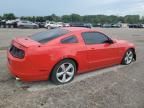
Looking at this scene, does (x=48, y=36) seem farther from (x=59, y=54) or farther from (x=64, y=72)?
(x=64, y=72)

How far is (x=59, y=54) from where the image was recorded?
6.09 m

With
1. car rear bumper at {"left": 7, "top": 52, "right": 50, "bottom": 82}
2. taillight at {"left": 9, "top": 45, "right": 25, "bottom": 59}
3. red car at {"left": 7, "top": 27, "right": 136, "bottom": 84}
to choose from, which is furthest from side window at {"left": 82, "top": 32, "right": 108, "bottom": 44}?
taillight at {"left": 9, "top": 45, "right": 25, "bottom": 59}

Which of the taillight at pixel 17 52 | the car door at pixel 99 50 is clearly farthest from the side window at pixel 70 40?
the taillight at pixel 17 52

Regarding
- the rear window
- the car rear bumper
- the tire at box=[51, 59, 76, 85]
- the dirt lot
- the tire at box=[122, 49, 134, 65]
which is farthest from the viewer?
the tire at box=[122, 49, 134, 65]

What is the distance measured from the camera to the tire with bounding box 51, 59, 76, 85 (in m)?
6.16

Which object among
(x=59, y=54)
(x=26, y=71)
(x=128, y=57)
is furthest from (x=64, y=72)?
(x=128, y=57)

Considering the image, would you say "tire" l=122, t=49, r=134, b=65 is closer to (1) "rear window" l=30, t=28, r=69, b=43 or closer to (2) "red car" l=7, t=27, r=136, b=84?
(2) "red car" l=7, t=27, r=136, b=84

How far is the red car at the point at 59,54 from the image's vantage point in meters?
5.80

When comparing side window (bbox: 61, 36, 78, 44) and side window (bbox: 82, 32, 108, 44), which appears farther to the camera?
side window (bbox: 82, 32, 108, 44)

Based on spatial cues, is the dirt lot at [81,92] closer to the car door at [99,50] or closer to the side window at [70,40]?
the car door at [99,50]

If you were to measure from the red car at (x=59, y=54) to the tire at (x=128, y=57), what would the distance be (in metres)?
0.83

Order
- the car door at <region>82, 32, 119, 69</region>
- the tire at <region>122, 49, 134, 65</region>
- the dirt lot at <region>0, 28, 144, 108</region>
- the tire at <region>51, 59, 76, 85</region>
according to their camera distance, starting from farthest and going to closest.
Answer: the tire at <region>122, 49, 134, 65</region>
the car door at <region>82, 32, 119, 69</region>
the tire at <region>51, 59, 76, 85</region>
the dirt lot at <region>0, 28, 144, 108</region>

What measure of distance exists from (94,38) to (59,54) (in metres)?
1.64

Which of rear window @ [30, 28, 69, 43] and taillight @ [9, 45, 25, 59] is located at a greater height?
rear window @ [30, 28, 69, 43]
